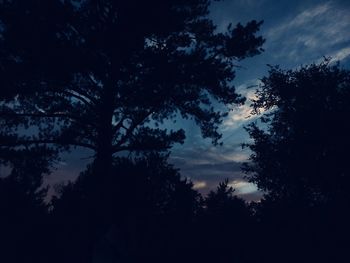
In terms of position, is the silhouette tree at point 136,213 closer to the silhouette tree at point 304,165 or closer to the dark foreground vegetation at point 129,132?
the dark foreground vegetation at point 129,132

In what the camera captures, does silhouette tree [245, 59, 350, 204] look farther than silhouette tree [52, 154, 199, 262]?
Yes

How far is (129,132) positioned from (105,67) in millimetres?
2606

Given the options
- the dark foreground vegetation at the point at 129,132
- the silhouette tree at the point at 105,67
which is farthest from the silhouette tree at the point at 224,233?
the silhouette tree at the point at 105,67

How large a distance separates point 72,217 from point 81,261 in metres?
2.31

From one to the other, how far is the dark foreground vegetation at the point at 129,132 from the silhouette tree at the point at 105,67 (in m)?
0.04

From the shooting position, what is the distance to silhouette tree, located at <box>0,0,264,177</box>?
39.0ft

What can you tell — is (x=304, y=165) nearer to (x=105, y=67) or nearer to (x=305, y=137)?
(x=305, y=137)

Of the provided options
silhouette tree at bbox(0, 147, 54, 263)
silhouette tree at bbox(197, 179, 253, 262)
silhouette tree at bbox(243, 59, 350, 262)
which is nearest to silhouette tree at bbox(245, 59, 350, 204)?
silhouette tree at bbox(243, 59, 350, 262)

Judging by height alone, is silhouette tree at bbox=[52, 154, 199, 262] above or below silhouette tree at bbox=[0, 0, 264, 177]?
below

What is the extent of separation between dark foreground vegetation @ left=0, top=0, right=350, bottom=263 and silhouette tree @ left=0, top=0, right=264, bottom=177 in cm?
4

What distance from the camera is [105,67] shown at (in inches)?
497

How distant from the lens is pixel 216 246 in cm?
1339

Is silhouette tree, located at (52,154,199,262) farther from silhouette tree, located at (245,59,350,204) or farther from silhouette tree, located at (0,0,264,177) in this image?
silhouette tree, located at (245,59,350,204)

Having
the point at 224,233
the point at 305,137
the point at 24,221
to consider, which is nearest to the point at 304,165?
the point at 305,137
